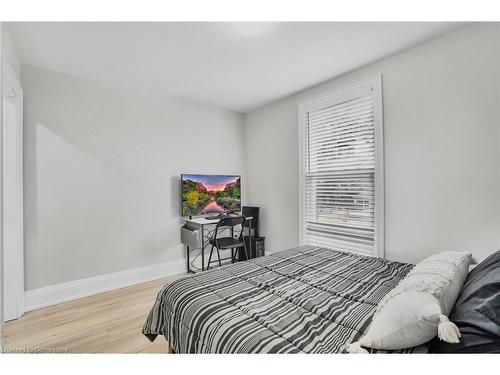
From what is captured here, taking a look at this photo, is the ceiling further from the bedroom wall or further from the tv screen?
the tv screen

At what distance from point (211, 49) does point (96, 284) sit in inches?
114

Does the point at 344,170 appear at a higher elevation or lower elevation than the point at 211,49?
lower

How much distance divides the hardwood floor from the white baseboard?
0.09 metres

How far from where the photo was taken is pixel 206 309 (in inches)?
50.2

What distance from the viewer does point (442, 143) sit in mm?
2109

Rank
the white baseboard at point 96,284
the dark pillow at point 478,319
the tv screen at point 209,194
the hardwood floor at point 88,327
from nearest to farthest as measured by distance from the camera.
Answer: the dark pillow at point 478,319
the hardwood floor at point 88,327
the white baseboard at point 96,284
the tv screen at point 209,194

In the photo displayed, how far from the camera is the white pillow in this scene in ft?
2.81

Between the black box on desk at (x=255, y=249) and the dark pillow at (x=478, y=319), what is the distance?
2.83 metres

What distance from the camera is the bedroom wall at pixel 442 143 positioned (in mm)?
1886

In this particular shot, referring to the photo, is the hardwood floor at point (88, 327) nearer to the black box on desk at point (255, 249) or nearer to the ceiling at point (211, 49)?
the black box on desk at point (255, 249)

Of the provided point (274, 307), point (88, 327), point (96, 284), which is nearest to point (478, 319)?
point (274, 307)

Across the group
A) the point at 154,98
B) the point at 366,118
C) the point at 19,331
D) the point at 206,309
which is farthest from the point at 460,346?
the point at 154,98

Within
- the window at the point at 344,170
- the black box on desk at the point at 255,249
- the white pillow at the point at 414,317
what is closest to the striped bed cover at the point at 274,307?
the white pillow at the point at 414,317

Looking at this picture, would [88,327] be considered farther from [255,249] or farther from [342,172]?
[342,172]
